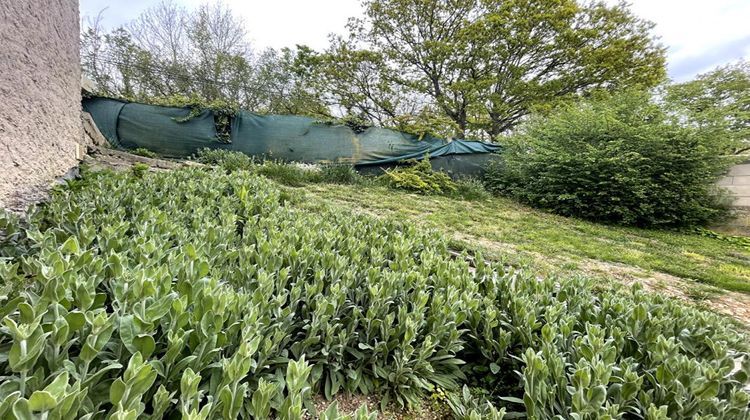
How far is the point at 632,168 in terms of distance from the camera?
5.90m

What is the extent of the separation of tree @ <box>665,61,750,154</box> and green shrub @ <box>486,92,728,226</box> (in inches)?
11.6

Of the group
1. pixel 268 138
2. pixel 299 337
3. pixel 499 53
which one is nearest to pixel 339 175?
pixel 268 138

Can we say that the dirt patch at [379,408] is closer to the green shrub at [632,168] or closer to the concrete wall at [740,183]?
the green shrub at [632,168]

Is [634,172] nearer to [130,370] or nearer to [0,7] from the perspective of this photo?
[130,370]

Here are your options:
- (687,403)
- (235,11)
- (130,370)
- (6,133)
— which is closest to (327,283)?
(130,370)

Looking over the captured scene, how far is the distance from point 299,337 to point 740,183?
28.8 ft

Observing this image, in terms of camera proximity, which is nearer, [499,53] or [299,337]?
[299,337]

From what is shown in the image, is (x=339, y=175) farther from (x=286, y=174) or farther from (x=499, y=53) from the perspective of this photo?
(x=499, y=53)

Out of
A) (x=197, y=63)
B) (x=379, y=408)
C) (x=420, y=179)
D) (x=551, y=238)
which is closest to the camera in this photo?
(x=379, y=408)

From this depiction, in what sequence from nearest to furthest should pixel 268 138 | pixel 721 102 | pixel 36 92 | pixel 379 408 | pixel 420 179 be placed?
pixel 379 408 → pixel 36 92 → pixel 420 179 → pixel 268 138 → pixel 721 102

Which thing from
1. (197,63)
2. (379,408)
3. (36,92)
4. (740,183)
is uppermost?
(197,63)

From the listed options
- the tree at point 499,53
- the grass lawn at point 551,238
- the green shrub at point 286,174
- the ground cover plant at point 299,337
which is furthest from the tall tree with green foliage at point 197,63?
the ground cover plant at point 299,337

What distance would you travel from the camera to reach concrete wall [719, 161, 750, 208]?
19.6 ft

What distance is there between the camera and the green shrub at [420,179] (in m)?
6.89
